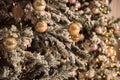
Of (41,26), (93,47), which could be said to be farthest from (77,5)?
(41,26)

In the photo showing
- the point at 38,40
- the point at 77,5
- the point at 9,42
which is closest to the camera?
the point at 9,42

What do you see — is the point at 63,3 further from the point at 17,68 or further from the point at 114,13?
the point at 114,13

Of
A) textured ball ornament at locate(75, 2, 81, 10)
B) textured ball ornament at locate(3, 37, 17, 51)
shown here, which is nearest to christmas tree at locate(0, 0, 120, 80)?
textured ball ornament at locate(3, 37, 17, 51)

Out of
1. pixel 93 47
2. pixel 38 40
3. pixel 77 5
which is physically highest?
pixel 77 5

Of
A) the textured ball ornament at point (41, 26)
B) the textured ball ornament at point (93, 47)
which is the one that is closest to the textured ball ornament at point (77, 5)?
the textured ball ornament at point (93, 47)

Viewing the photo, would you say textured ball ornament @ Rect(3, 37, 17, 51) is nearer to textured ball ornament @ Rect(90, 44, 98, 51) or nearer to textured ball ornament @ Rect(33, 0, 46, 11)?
textured ball ornament @ Rect(33, 0, 46, 11)

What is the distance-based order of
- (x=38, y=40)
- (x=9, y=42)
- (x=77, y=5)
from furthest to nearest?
(x=77, y=5)
(x=38, y=40)
(x=9, y=42)

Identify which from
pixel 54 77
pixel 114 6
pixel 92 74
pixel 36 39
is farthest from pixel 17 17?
pixel 114 6

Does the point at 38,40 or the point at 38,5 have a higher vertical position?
the point at 38,5

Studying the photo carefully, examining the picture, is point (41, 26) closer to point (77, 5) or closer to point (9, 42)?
point (9, 42)
